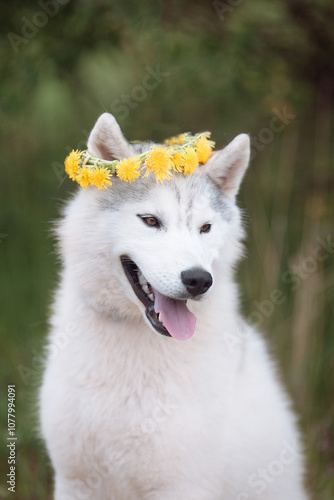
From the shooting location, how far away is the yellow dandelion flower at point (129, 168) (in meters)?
2.65

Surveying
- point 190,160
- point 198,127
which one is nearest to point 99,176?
point 190,160

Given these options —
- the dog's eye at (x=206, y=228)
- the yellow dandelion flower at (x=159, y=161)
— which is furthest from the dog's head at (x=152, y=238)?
the yellow dandelion flower at (x=159, y=161)

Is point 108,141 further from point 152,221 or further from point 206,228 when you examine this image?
point 206,228

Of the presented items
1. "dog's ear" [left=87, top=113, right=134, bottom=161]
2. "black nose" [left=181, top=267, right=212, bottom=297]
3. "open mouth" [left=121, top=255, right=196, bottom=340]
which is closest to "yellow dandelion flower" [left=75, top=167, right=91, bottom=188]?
"dog's ear" [left=87, top=113, right=134, bottom=161]

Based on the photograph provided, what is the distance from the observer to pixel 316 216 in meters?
5.25

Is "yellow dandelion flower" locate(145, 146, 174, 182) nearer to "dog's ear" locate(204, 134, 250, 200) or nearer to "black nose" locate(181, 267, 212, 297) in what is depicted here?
"dog's ear" locate(204, 134, 250, 200)

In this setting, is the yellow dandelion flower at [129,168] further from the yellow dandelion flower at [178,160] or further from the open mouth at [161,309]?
the open mouth at [161,309]

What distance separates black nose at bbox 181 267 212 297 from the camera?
2.49m

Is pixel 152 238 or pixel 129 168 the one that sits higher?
pixel 129 168

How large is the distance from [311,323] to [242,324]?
1706 millimetres

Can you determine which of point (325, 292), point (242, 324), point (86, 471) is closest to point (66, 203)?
point (242, 324)

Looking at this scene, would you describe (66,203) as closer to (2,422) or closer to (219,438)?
(219,438)

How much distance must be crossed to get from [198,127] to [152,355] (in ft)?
9.77

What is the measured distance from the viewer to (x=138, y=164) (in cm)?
268
